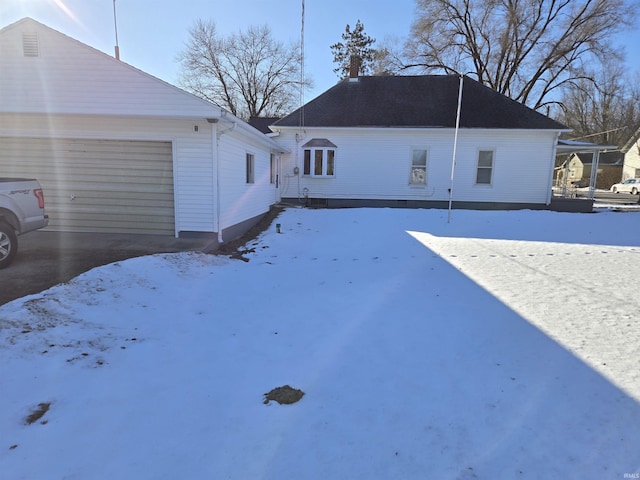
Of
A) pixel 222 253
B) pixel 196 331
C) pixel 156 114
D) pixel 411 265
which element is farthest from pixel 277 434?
pixel 156 114

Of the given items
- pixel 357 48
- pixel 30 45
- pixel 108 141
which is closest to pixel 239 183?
pixel 108 141

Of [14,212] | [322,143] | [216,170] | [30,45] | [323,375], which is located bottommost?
[323,375]

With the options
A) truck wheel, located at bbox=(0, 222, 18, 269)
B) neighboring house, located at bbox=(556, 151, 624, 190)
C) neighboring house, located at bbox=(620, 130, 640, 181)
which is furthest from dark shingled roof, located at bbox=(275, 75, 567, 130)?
neighboring house, located at bbox=(620, 130, 640, 181)

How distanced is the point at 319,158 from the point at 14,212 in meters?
11.6

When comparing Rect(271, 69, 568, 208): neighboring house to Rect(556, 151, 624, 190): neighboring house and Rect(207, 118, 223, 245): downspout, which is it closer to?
Rect(207, 118, 223, 245): downspout

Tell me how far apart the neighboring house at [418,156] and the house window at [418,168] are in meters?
0.04

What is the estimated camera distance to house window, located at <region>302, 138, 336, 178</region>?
15477mm

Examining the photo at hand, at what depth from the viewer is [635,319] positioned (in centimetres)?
411

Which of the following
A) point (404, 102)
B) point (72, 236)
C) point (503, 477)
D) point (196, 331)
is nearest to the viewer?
point (503, 477)

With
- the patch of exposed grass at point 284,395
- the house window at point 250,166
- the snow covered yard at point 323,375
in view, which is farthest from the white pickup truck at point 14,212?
the house window at point 250,166

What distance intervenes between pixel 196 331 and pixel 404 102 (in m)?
15.7

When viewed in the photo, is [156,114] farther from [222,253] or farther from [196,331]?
[196,331]

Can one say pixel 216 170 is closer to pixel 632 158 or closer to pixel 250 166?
pixel 250 166

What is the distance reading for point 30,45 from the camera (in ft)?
24.5
